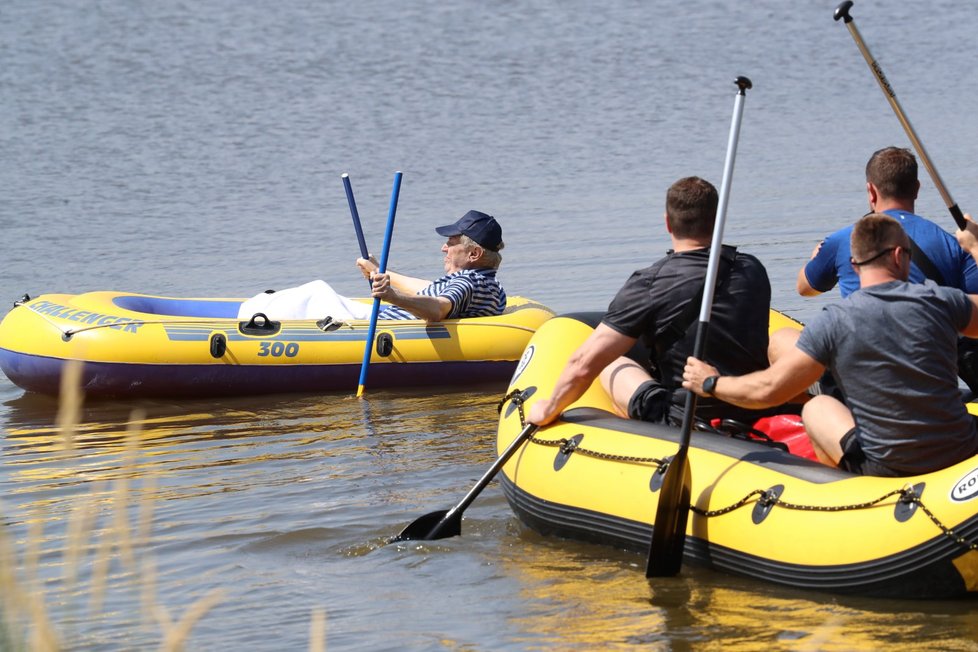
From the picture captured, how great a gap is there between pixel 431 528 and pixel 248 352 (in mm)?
→ 2934

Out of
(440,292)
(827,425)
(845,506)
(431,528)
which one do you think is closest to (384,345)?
(440,292)

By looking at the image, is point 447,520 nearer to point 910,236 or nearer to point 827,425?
point 827,425

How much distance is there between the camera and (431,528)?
5027 millimetres

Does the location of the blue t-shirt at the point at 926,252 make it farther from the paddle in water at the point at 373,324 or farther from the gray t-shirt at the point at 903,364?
the paddle in water at the point at 373,324

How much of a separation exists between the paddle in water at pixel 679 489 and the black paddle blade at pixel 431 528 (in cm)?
86

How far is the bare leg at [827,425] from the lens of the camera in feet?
14.0

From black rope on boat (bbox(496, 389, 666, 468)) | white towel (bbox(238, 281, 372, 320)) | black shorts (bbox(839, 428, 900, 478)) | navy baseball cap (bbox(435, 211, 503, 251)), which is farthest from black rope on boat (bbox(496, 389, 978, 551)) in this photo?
white towel (bbox(238, 281, 372, 320))

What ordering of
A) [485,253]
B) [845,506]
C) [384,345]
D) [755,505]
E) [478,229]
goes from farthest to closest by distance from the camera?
[384,345] → [485,253] → [478,229] → [755,505] → [845,506]

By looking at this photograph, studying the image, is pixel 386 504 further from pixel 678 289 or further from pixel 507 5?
pixel 507 5

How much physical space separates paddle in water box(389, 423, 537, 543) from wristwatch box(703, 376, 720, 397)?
0.90 meters

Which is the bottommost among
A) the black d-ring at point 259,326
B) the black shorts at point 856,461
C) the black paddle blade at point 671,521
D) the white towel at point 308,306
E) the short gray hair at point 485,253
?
the black paddle blade at point 671,521

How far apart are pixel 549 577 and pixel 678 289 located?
1034mm

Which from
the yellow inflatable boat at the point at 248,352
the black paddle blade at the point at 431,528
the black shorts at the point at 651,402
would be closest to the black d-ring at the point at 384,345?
the yellow inflatable boat at the point at 248,352

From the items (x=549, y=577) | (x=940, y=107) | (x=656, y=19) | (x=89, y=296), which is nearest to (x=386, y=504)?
(x=549, y=577)
